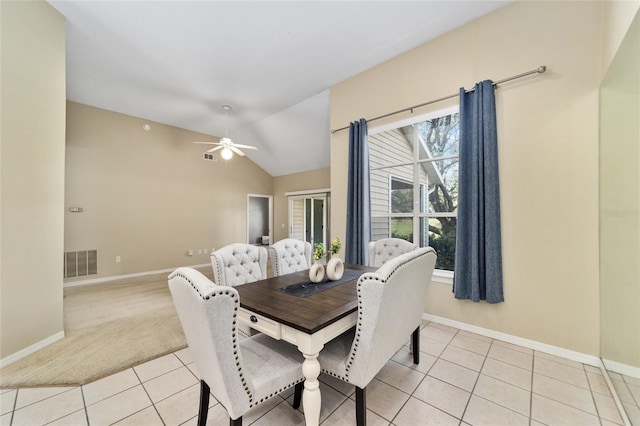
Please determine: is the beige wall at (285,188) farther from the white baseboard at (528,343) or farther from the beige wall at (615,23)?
the beige wall at (615,23)

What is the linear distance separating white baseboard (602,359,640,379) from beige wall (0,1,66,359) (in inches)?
180

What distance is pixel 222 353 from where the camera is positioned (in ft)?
3.44

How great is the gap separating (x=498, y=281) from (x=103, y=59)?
18.3 feet

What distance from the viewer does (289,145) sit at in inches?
242

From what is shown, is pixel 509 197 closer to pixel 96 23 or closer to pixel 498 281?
pixel 498 281

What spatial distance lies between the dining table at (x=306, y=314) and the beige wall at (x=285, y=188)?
491 cm

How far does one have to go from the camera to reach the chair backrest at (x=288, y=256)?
2.71m

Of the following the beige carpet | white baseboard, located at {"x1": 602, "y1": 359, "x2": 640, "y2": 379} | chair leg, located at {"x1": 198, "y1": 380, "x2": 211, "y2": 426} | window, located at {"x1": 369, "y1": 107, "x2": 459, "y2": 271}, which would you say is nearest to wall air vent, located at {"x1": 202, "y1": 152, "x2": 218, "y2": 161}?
the beige carpet

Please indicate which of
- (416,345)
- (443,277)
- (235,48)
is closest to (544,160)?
(443,277)

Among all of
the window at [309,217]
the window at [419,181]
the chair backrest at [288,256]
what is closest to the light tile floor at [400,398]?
the chair backrest at [288,256]

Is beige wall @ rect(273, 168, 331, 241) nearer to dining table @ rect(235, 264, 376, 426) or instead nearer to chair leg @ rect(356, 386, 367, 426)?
dining table @ rect(235, 264, 376, 426)

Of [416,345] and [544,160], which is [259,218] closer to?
[416,345]

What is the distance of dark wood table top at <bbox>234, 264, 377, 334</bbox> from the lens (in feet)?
4.32

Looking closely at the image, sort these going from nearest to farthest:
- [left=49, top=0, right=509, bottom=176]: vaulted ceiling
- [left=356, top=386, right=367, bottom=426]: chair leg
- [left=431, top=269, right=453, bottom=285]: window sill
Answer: [left=356, top=386, right=367, bottom=426]: chair leg < [left=49, top=0, right=509, bottom=176]: vaulted ceiling < [left=431, top=269, right=453, bottom=285]: window sill
